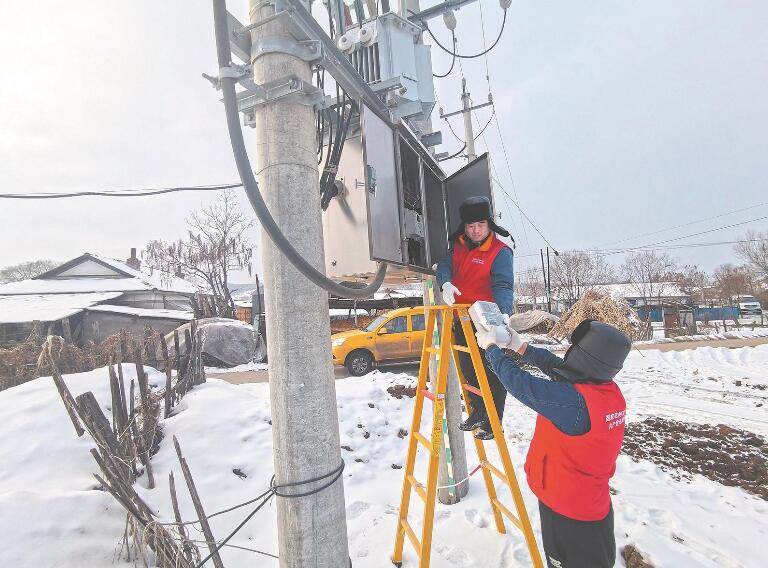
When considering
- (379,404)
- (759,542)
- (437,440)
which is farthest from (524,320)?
(437,440)

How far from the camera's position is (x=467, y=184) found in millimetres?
3768

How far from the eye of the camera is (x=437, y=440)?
233 cm

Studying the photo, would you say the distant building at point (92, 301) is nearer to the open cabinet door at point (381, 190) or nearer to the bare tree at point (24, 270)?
the open cabinet door at point (381, 190)

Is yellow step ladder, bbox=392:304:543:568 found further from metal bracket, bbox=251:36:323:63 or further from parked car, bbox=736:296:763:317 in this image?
parked car, bbox=736:296:763:317

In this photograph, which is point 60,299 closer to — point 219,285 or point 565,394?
point 219,285

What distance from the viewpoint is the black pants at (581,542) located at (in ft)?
6.44

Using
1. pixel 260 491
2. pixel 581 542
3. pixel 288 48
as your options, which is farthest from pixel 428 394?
pixel 260 491

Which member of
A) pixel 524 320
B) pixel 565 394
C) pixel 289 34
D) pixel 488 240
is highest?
pixel 289 34

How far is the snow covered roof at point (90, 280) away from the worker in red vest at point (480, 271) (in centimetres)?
2326

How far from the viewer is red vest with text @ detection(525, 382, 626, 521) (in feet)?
6.23

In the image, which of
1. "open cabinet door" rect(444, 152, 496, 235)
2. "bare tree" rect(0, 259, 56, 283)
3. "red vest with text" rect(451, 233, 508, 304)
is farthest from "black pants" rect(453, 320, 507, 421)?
"bare tree" rect(0, 259, 56, 283)

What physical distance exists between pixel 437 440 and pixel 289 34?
7.36 feet

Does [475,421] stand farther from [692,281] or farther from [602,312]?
[692,281]

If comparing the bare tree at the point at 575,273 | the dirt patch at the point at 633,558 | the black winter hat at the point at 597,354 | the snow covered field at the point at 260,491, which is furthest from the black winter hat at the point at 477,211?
the bare tree at the point at 575,273
